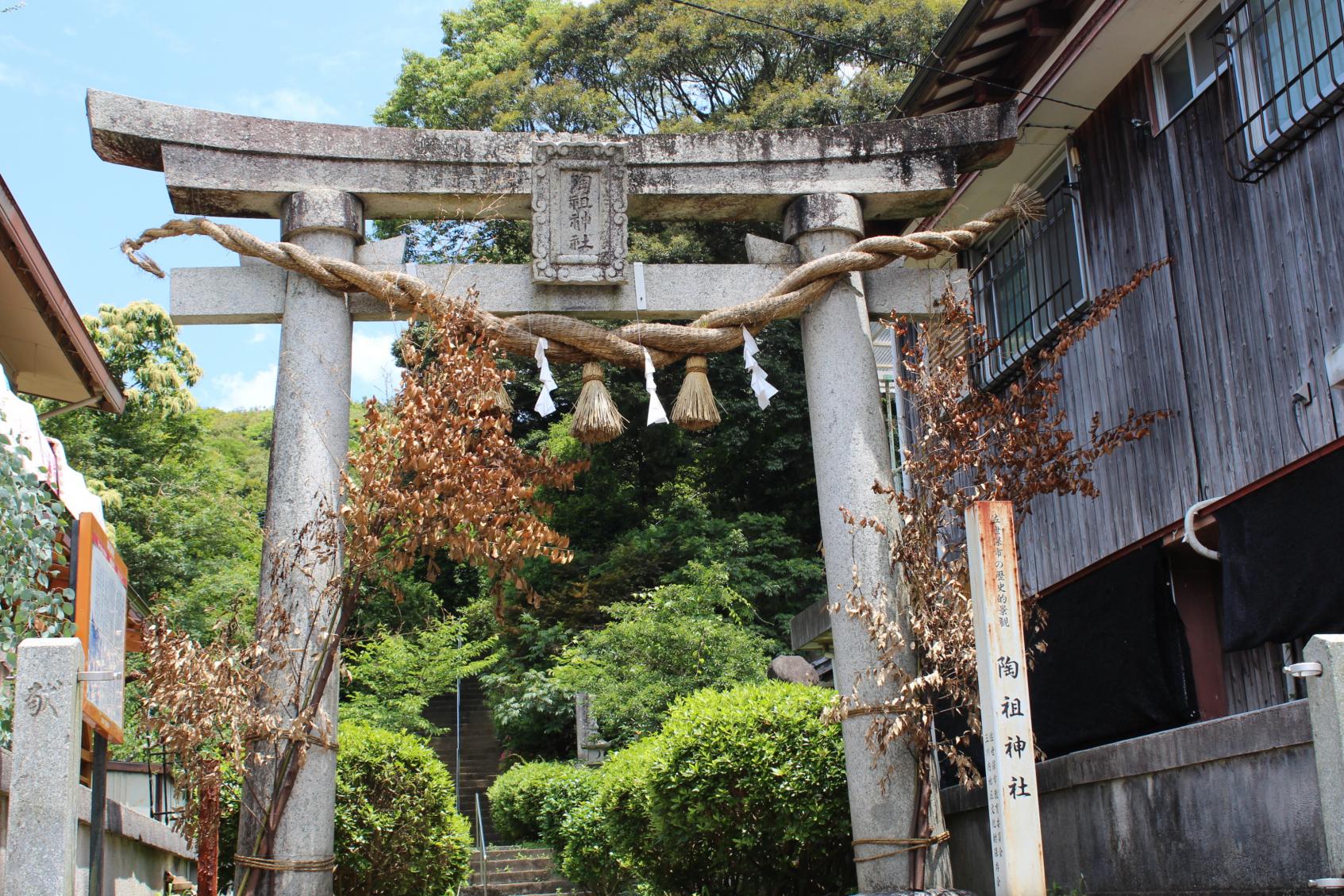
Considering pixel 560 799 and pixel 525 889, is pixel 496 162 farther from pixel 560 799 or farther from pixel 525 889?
pixel 525 889

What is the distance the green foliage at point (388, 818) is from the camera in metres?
9.02

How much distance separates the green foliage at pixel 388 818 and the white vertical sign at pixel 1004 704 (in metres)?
5.73

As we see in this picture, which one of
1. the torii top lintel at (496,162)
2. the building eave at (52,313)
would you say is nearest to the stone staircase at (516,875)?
the building eave at (52,313)

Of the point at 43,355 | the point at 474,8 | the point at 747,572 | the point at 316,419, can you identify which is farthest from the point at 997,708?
the point at 474,8

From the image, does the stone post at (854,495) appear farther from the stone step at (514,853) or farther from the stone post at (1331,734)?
the stone step at (514,853)

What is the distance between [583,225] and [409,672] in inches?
681

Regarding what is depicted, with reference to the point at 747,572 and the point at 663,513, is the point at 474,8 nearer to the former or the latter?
the point at 663,513

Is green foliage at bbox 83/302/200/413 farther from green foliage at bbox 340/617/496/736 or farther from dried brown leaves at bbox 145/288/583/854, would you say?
dried brown leaves at bbox 145/288/583/854

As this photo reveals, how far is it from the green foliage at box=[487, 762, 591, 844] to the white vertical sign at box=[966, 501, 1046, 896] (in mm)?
11533

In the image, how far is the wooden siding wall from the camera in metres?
6.58

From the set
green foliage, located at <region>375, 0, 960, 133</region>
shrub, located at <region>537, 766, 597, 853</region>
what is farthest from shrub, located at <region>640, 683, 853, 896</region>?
green foliage, located at <region>375, 0, 960, 133</region>

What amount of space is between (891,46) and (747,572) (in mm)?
11590

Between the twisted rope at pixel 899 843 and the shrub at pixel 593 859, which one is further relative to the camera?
the shrub at pixel 593 859

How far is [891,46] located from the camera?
982 inches
